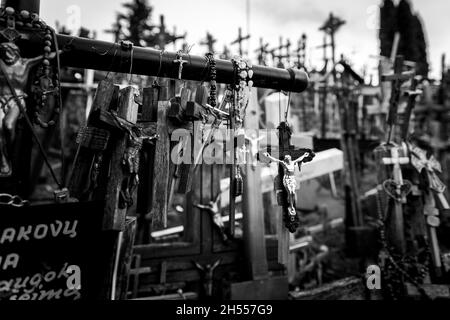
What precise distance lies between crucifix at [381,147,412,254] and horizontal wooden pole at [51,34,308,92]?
10.1 ft

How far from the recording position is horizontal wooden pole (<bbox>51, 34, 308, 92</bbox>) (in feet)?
7.80

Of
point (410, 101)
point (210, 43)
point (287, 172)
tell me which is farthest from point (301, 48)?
point (287, 172)

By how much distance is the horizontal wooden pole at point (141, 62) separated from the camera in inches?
93.6

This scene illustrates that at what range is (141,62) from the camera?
256cm

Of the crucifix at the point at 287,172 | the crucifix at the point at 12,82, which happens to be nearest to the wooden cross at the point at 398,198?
the crucifix at the point at 287,172

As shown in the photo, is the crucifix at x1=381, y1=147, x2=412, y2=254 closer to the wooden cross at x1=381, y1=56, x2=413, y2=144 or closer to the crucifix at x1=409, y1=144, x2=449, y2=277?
the crucifix at x1=409, y1=144, x2=449, y2=277

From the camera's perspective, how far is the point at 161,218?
8.00 feet

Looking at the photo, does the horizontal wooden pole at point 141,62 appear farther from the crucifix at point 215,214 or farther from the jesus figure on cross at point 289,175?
the crucifix at point 215,214

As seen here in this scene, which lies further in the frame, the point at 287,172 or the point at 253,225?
the point at 253,225

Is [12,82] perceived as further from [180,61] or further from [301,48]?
[301,48]

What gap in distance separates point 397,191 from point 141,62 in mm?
4489

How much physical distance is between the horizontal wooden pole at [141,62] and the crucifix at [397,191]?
10.1 feet

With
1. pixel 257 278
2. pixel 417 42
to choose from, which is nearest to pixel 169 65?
pixel 257 278
